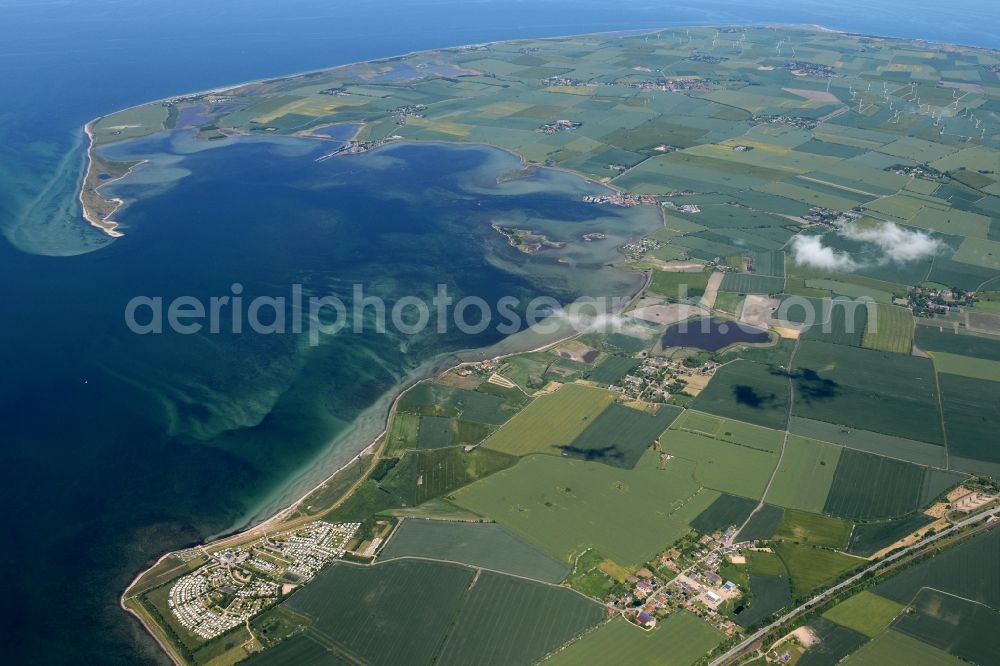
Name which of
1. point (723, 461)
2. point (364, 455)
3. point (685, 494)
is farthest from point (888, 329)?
point (364, 455)

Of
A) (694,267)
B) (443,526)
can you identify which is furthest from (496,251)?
(443,526)

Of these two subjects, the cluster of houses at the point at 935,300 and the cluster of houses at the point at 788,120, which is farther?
the cluster of houses at the point at 788,120

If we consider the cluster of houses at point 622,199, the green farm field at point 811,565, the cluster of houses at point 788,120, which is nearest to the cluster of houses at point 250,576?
the green farm field at point 811,565

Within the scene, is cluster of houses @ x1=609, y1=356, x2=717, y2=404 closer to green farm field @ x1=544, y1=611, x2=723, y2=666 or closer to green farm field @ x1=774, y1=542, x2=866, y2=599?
green farm field @ x1=774, y1=542, x2=866, y2=599

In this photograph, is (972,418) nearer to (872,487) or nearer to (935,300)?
(872,487)

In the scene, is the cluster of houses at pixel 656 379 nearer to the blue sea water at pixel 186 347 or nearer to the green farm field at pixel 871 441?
the green farm field at pixel 871 441

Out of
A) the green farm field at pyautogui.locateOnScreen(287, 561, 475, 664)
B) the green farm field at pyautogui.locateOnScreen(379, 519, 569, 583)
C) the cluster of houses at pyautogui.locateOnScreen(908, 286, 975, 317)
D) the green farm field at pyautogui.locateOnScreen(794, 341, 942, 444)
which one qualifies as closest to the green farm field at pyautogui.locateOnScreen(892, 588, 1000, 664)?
the green farm field at pyautogui.locateOnScreen(794, 341, 942, 444)
